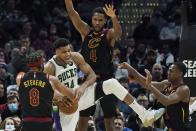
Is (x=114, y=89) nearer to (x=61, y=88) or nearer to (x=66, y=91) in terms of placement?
(x=66, y=91)

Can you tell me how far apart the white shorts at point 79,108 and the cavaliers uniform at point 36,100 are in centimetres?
91

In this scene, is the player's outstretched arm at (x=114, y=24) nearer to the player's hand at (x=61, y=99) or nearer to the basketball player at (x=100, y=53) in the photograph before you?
the basketball player at (x=100, y=53)

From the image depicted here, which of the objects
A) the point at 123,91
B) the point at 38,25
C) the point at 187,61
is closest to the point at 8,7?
the point at 38,25

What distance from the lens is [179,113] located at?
7641 millimetres

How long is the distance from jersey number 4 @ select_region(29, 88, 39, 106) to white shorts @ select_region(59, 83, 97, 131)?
104 centimetres

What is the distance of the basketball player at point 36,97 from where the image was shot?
6.83 meters

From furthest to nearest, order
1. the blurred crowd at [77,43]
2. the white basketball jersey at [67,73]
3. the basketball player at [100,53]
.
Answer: the blurred crowd at [77,43], the basketball player at [100,53], the white basketball jersey at [67,73]

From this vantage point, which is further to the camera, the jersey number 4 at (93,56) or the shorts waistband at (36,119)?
the jersey number 4 at (93,56)

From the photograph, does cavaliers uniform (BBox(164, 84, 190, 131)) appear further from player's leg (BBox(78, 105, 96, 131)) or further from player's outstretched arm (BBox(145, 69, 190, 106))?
player's leg (BBox(78, 105, 96, 131))

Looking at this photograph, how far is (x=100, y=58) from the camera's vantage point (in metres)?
8.31

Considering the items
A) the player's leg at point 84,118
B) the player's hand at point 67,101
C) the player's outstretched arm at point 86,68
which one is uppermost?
the player's outstretched arm at point 86,68

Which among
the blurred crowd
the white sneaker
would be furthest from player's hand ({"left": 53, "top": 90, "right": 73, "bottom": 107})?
the blurred crowd

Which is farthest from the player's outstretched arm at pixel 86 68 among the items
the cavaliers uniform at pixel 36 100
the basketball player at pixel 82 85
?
the cavaliers uniform at pixel 36 100

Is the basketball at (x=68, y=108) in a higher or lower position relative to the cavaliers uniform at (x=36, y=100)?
lower
